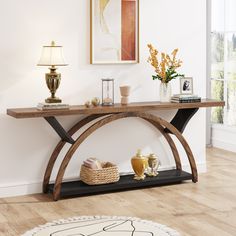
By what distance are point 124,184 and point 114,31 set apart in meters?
1.38

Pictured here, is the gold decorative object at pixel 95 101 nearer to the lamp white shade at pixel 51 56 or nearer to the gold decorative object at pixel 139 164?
the lamp white shade at pixel 51 56

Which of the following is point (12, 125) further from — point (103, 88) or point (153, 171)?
point (153, 171)

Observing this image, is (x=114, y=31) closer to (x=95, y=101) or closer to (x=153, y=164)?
(x=95, y=101)

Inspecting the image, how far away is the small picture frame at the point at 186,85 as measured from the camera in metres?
5.09

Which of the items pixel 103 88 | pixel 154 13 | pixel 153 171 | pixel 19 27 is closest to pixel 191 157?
pixel 153 171

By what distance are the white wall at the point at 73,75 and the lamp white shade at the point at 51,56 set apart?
22 cm

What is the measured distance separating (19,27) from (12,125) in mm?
820

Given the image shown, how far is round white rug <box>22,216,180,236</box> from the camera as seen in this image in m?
3.69

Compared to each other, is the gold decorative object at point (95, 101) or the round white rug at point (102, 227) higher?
the gold decorative object at point (95, 101)

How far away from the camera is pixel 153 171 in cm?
508

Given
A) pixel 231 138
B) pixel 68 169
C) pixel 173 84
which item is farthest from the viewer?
pixel 231 138

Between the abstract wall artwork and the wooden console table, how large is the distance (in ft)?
1.59

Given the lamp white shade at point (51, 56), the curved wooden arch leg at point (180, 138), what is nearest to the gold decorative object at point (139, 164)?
the curved wooden arch leg at point (180, 138)

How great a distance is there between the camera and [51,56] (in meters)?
4.45
